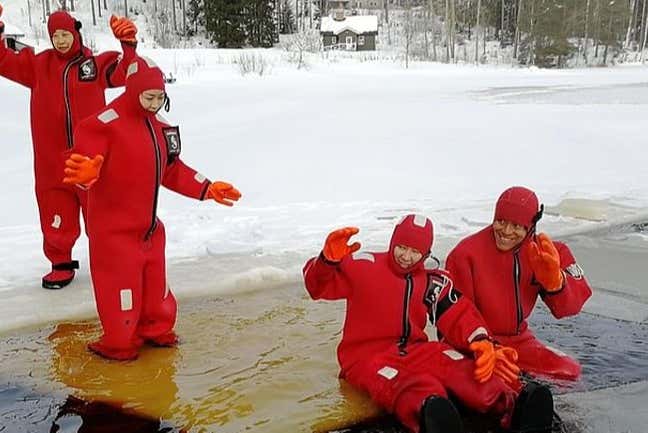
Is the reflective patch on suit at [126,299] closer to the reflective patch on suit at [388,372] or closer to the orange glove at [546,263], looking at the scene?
the reflective patch on suit at [388,372]

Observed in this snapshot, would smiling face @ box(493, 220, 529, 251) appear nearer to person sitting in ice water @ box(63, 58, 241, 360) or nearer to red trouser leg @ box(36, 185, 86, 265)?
person sitting in ice water @ box(63, 58, 241, 360)

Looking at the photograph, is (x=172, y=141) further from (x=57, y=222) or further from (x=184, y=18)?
(x=184, y=18)

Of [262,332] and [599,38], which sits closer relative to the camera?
[262,332]

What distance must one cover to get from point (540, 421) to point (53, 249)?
300 centimetres

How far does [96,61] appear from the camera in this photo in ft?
13.8

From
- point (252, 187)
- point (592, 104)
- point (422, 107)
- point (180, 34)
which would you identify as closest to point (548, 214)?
→ point (252, 187)

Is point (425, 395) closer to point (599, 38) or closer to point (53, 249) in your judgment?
point (53, 249)

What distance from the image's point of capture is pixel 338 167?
317 inches

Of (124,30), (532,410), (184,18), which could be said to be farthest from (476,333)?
(184,18)

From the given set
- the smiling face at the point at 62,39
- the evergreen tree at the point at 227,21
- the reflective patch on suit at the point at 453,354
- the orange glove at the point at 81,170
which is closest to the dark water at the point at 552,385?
the reflective patch on suit at the point at 453,354

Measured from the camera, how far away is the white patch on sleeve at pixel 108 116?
326cm

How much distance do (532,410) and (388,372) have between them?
565mm

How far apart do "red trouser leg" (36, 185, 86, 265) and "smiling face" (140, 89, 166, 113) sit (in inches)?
43.6

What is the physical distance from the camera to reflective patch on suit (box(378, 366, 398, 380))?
2879mm
